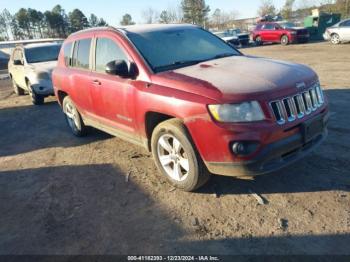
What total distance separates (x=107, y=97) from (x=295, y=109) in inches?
101

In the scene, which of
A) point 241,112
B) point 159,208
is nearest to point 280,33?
point 241,112

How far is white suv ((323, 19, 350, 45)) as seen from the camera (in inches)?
883

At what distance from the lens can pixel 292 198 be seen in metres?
3.70

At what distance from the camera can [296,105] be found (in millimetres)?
3566

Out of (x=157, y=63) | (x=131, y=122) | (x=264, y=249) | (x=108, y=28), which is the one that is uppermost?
(x=108, y=28)

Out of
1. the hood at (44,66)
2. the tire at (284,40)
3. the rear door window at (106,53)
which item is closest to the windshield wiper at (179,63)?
the rear door window at (106,53)

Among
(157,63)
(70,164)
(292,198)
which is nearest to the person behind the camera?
(292,198)

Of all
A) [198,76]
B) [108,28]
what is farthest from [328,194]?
[108,28]

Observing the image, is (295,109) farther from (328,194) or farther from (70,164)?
(70,164)

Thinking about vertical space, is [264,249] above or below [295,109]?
below

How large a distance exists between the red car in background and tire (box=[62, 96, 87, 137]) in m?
24.3

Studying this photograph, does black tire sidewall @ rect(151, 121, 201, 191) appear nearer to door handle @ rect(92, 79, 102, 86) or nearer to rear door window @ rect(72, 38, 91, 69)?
door handle @ rect(92, 79, 102, 86)

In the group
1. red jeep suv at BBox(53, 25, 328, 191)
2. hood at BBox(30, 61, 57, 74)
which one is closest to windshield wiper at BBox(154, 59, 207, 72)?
red jeep suv at BBox(53, 25, 328, 191)

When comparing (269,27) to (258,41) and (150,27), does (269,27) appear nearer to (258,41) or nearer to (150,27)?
(258,41)
